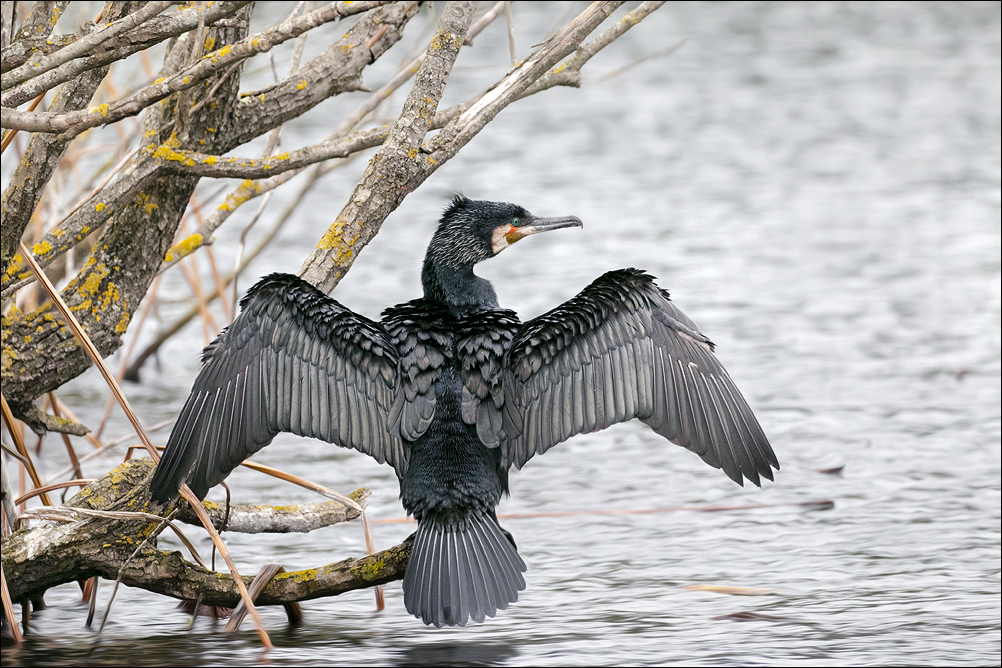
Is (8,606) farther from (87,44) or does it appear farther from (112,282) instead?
(87,44)

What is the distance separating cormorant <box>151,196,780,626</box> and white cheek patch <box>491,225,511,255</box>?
0.44 meters

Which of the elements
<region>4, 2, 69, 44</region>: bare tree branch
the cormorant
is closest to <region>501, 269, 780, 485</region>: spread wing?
the cormorant

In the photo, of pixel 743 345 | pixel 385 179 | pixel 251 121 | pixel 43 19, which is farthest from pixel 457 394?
pixel 743 345

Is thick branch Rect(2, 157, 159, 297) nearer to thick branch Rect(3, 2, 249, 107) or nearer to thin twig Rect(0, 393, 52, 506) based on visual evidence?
thin twig Rect(0, 393, 52, 506)

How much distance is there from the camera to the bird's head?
3.90m

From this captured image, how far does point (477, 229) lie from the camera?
13.0ft

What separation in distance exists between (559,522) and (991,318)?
3098mm

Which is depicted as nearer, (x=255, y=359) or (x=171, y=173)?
(x=255, y=359)

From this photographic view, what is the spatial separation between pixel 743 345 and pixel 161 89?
423 centimetres

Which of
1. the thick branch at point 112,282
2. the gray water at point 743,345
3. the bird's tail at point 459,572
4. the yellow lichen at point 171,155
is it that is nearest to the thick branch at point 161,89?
the yellow lichen at point 171,155

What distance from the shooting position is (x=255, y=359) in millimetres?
3533

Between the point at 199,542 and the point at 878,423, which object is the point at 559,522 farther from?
the point at 878,423

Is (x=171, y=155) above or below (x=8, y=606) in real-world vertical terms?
above

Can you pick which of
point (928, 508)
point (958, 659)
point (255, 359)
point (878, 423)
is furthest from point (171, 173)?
point (878, 423)
